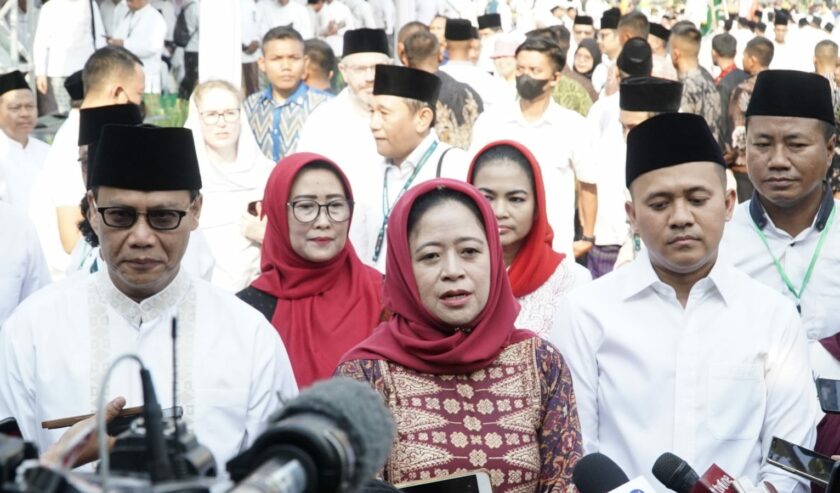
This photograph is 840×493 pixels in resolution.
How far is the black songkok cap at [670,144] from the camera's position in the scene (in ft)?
12.4

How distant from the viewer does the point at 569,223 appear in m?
7.48

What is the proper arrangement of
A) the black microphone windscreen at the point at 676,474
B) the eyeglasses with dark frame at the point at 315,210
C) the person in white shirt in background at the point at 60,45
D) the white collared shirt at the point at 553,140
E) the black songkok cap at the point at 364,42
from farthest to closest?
the person in white shirt in background at the point at 60,45, the black songkok cap at the point at 364,42, the white collared shirt at the point at 553,140, the eyeglasses with dark frame at the point at 315,210, the black microphone windscreen at the point at 676,474

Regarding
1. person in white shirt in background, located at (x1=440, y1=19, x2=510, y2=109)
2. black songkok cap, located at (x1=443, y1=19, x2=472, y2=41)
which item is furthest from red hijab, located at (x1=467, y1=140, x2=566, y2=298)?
black songkok cap, located at (x1=443, y1=19, x2=472, y2=41)

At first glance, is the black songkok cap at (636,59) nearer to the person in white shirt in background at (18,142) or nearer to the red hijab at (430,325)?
the person in white shirt in background at (18,142)

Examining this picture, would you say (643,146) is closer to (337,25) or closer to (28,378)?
(28,378)

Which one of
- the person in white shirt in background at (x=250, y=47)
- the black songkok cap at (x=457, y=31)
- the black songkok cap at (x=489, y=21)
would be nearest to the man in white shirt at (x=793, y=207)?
the black songkok cap at (x=457, y=31)

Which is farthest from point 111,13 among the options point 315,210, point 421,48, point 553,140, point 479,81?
point 315,210

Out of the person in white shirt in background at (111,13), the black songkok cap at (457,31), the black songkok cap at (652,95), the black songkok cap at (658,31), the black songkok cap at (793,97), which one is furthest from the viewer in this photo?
the black songkok cap at (658,31)

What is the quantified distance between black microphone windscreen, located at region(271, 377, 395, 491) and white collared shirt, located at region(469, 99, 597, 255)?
20.2 feet

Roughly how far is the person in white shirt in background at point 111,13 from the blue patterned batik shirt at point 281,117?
502 centimetres

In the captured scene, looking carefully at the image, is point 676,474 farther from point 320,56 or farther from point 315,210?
point 320,56

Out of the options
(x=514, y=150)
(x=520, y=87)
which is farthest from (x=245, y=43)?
(x=514, y=150)

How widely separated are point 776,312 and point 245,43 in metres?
11.8

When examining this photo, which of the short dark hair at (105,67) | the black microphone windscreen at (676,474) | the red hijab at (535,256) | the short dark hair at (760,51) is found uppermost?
the short dark hair at (760,51)
